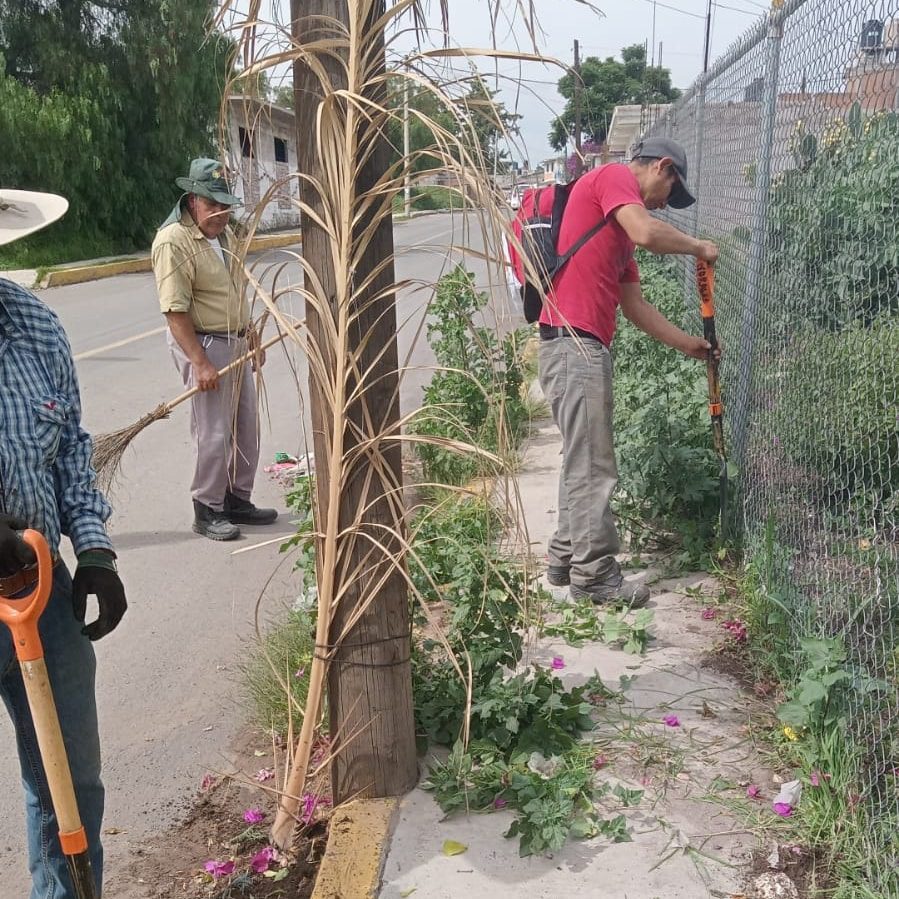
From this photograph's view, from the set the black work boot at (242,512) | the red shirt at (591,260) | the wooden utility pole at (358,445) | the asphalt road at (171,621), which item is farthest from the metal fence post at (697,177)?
the wooden utility pole at (358,445)

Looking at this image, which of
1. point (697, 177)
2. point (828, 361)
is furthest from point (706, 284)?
point (697, 177)

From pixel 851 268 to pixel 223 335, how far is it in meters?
3.35

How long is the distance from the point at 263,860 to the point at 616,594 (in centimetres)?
193

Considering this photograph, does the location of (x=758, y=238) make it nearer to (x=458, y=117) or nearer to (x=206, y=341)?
(x=458, y=117)

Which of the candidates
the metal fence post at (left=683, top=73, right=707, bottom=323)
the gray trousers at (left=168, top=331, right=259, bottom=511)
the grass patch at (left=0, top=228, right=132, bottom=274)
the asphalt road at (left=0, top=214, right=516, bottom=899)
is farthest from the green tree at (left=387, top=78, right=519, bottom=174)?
the grass patch at (left=0, top=228, right=132, bottom=274)

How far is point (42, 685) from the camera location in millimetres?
1877

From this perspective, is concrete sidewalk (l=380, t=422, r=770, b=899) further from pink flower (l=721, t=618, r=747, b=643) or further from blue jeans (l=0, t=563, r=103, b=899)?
blue jeans (l=0, t=563, r=103, b=899)

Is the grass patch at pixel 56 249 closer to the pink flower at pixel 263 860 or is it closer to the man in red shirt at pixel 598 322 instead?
the man in red shirt at pixel 598 322

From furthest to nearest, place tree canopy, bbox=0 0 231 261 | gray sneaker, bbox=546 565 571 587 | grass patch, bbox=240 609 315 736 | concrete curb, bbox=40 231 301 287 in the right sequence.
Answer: tree canopy, bbox=0 0 231 261
concrete curb, bbox=40 231 301 287
gray sneaker, bbox=546 565 571 587
grass patch, bbox=240 609 315 736

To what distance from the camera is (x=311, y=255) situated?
2.43m

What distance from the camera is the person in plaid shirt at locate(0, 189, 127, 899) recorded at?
80.9 inches

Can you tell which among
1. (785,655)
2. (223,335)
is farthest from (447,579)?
(223,335)

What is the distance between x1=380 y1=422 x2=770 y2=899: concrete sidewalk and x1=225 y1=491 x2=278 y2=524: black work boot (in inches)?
97.2

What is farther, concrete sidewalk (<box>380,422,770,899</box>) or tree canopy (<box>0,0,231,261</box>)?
tree canopy (<box>0,0,231,261</box>)
